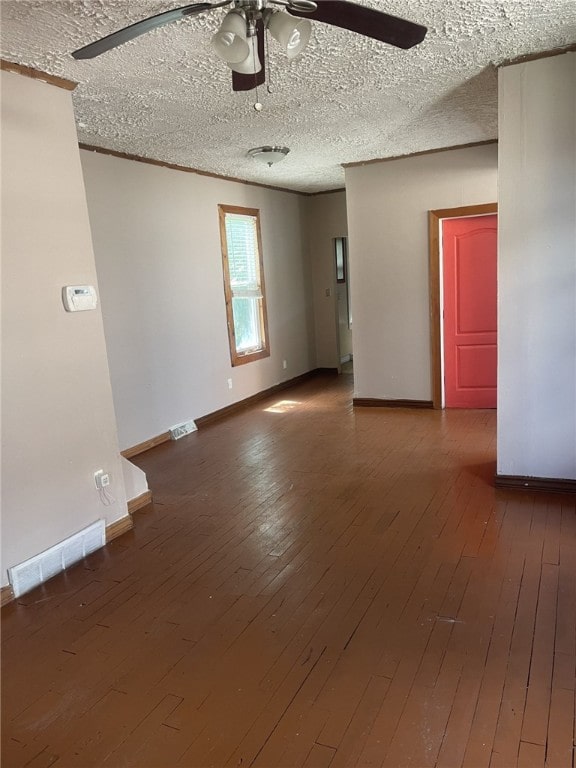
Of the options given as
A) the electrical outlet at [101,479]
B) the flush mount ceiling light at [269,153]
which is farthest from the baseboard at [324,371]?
the electrical outlet at [101,479]

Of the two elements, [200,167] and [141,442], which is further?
[200,167]

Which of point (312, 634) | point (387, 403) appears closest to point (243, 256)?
point (387, 403)

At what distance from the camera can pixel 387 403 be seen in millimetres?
5988

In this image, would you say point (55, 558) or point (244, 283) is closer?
point (55, 558)

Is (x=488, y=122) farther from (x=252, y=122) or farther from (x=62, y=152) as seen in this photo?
(x=62, y=152)

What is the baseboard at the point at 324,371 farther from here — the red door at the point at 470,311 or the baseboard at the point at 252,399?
the red door at the point at 470,311

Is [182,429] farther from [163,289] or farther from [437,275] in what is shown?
[437,275]

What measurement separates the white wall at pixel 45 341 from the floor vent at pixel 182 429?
2.06 meters

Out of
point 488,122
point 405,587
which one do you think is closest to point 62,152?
point 405,587

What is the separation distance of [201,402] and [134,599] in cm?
323

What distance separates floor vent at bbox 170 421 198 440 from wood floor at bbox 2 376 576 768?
1381 millimetres

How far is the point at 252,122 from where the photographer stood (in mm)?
3951

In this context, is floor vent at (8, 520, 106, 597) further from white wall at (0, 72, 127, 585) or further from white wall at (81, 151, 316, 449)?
white wall at (81, 151, 316, 449)

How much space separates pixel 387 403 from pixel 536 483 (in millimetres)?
2573
